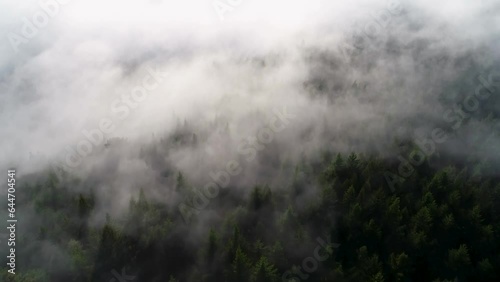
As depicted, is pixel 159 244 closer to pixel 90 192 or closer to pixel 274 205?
pixel 274 205

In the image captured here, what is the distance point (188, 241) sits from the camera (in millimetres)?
110938

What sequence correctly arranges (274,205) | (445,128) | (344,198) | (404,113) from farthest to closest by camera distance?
(404,113) → (445,128) → (274,205) → (344,198)

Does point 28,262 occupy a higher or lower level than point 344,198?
lower

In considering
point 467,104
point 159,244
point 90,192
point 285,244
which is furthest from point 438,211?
point 90,192

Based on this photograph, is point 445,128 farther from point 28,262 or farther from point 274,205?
point 28,262

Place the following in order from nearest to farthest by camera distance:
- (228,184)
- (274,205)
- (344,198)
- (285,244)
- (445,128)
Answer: (285,244) → (344,198) → (274,205) → (228,184) → (445,128)

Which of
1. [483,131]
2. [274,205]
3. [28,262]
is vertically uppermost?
[483,131]

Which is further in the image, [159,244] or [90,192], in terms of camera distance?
[90,192]

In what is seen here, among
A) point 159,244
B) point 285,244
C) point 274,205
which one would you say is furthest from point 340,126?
point 159,244

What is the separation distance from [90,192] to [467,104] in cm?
16475

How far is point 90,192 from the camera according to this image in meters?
147

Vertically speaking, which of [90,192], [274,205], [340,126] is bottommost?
[274,205]

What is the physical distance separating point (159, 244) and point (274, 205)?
116 feet

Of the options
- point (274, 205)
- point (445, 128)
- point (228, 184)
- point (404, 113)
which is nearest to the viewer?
point (274, 205)
